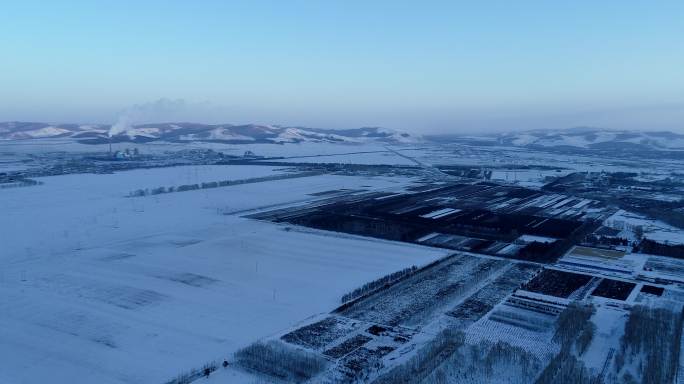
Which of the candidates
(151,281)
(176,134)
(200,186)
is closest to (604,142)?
(176,134)

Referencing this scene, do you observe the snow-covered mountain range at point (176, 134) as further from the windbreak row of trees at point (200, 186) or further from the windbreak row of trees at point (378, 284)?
the windbreak row of trees at point (378, 284)

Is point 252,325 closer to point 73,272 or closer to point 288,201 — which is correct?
point 73,272

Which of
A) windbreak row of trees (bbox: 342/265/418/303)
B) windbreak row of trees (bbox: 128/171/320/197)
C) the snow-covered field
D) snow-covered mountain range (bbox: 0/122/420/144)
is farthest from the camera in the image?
snow-covered mountain range (bbox: 0/122/420/144)

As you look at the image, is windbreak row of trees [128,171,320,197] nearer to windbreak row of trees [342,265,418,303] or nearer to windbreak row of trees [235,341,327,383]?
windbreak row of trees [342,265,418,303]

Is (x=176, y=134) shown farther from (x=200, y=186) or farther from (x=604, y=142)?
(x=604, y=142)

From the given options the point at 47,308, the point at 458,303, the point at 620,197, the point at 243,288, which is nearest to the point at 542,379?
the point at 458,303

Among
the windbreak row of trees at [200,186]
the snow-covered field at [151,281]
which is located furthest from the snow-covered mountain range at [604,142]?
the snow-covered field at [151,281]

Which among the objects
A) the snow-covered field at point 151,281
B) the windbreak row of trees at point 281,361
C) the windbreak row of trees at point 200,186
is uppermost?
the windbreak row of trees at point 200,186

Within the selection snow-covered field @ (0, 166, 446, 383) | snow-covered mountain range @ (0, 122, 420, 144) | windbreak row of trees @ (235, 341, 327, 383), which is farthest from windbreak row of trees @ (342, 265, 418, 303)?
snow-covered mountain range @ (0, 122, 420, 144)
